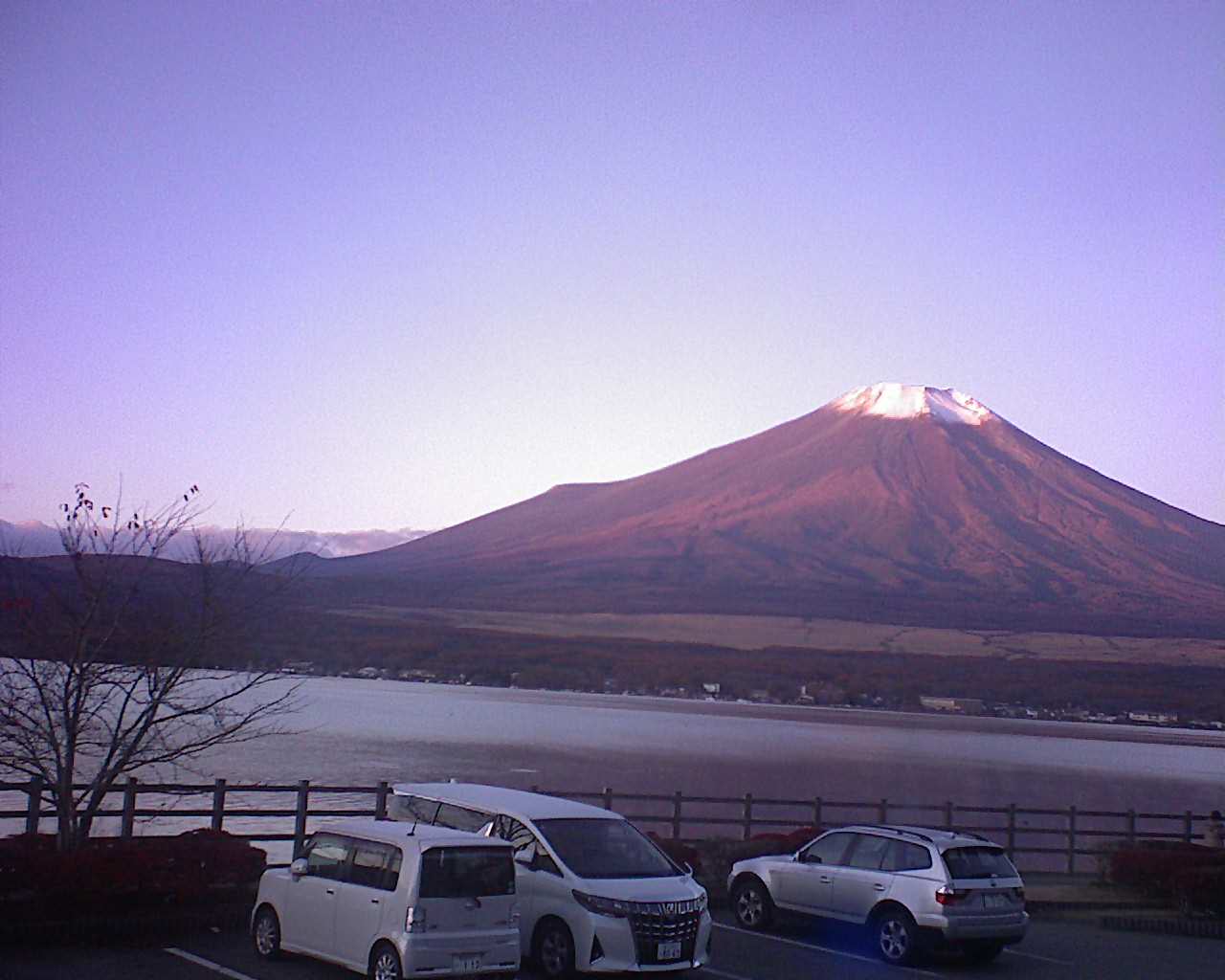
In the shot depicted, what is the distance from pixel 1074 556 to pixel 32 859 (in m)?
130

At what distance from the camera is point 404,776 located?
1340 inches

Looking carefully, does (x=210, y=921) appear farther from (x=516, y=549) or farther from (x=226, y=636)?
(x=516, y=549)

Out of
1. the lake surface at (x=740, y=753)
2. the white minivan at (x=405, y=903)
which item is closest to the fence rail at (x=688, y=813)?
the lake surface at (x=740, y=753)

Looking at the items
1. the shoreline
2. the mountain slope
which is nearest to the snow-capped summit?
the mountain slope

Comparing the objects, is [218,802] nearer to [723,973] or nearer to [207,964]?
[207,964]

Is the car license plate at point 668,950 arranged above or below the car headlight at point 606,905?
below

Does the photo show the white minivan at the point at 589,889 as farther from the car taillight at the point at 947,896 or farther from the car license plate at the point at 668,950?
the car taillight at the point at 947,896

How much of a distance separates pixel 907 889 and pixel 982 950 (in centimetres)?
98

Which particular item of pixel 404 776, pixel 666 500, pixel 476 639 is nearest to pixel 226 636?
pixel 404 776

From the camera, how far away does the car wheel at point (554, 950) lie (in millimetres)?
11109

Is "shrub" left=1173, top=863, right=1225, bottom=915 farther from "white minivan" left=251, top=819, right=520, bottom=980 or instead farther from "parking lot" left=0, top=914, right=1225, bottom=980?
"white minivan" left=251, top=819, right=520, bottom=980

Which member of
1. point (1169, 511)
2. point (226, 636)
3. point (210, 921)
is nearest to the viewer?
point (210, 921)

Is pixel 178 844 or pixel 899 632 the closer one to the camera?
pixel 178 844

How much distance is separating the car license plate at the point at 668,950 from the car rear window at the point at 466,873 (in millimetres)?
1353
